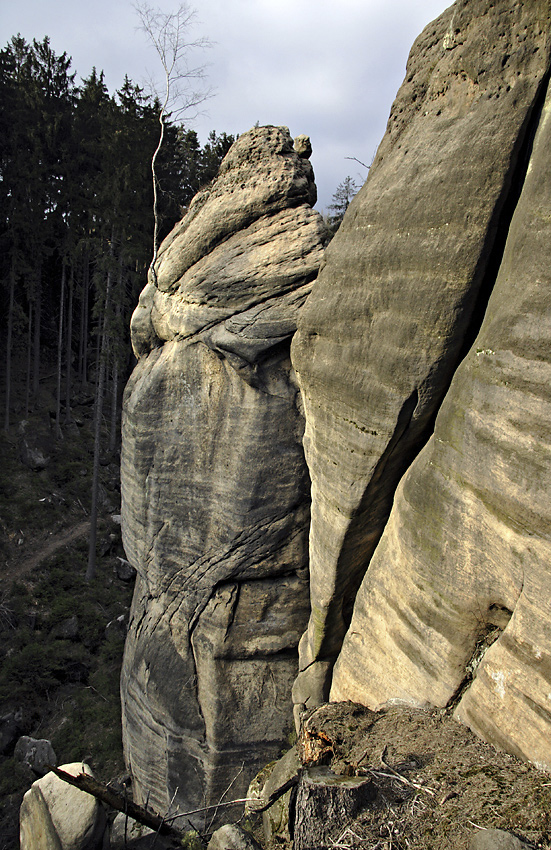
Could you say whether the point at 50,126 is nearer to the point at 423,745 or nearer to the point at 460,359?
the point at 460,359

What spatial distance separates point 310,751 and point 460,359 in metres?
3.98

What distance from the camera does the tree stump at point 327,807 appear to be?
3.60 metres

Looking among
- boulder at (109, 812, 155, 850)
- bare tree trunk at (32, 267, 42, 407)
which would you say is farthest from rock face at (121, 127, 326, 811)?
bare tree trunk at (32, 267, 42, 407)

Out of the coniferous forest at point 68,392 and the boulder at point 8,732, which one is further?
the coniferous forest at point 68,392

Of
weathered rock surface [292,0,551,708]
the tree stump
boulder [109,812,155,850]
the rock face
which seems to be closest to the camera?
the tree stump

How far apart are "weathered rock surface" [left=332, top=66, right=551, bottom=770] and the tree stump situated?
1.23 m

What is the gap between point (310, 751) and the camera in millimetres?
4633

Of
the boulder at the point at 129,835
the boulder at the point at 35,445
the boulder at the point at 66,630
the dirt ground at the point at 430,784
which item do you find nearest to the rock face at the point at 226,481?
the boulder at the point at 129,835

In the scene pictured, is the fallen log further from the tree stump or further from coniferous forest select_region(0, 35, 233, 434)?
coniferous forest select_region(0, 35, 233, 434)

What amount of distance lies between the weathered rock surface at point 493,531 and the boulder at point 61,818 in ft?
14.0

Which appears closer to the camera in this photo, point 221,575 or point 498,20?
point 498,20

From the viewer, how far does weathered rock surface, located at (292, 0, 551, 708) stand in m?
4.23

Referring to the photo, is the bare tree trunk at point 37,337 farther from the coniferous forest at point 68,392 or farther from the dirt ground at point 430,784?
the dirt ground at point 430,784

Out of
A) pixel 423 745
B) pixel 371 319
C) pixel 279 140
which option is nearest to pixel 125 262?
pixel 279 140
